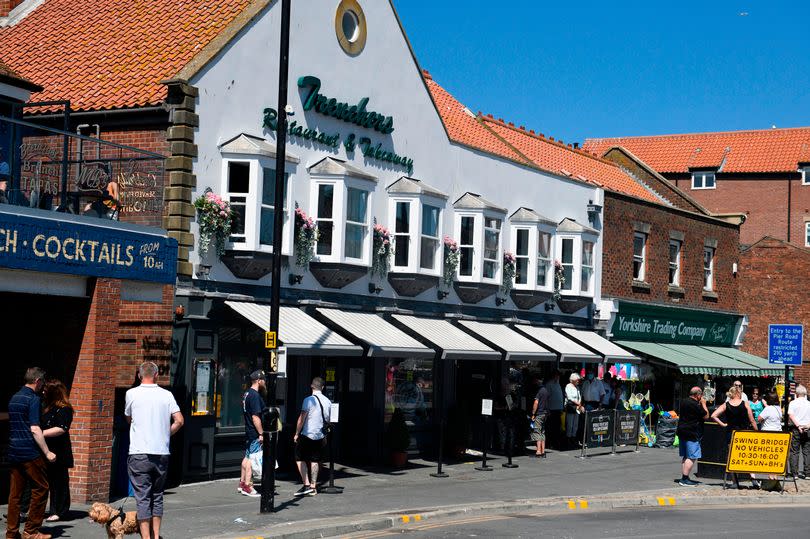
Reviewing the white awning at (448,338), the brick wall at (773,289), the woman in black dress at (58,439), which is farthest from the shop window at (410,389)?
the brick wall at (773,289)

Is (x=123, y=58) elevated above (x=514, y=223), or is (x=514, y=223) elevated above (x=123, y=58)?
(x=123, y=58)

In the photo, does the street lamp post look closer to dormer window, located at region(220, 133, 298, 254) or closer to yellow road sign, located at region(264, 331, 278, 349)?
yellow road sign, located at region(264, 331, 278, 349)

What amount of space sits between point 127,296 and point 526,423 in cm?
1219

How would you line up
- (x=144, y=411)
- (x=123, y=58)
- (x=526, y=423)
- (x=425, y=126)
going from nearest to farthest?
(x=144, y=411) < (x=123, y=58) < (x=425, y=126) < (x=526, y=423)

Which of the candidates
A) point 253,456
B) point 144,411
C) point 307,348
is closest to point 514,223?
point 307,348

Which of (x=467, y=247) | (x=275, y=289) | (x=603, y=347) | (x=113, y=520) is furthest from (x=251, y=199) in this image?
(x=603, y=347)

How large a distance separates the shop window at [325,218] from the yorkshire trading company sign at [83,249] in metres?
4.11

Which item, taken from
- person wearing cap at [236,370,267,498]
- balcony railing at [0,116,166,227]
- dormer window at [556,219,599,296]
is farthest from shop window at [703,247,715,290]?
balcony railing at [0,116,166,227]

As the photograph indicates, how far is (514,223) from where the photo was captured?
93.8ft

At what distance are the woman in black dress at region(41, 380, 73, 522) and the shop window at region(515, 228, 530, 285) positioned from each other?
52.0 ft

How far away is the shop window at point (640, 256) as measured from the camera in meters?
34.2

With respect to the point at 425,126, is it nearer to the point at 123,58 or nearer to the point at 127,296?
the point at 123,58

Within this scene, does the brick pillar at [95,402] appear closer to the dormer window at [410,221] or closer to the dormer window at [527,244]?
the dormer window at [410,221]

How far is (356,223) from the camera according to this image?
22859mm
